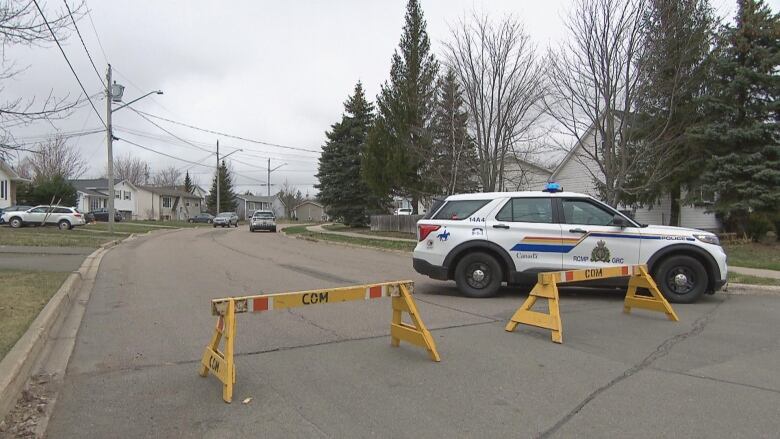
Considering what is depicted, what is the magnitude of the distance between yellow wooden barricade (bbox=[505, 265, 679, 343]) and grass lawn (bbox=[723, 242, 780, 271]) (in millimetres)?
7855

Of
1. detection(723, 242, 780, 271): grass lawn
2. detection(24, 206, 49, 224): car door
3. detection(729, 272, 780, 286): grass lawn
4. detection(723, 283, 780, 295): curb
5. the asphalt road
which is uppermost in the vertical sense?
detection(24, 206, 49, 224): car door

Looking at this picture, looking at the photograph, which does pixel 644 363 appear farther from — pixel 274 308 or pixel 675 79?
pixel 675 79

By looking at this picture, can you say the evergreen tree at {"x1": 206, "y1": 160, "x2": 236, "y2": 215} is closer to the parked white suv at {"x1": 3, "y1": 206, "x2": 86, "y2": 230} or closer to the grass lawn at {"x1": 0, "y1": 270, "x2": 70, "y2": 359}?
the parked white suv at {"x1": 3, "y1": 206, "x2": 86, "y2": 230}

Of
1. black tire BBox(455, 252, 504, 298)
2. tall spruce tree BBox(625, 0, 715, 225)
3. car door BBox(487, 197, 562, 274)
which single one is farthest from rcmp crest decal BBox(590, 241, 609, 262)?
tall spruce tree BBox(625, 0, 715, 225)

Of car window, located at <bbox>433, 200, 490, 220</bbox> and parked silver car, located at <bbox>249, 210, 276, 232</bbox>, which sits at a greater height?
car window, located at <bbox>433, 200, 490, 220</bbox>

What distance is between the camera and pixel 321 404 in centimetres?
435

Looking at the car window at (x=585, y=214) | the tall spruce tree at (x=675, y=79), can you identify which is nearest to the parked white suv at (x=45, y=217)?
the tall spruce tree at (x=675, y=79)

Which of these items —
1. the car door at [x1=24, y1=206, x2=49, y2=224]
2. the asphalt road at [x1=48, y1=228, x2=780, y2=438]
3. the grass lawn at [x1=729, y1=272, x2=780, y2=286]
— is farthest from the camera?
the car door at [x1=24, y1=206, x2=49, y2=224]

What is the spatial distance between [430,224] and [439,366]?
450cm

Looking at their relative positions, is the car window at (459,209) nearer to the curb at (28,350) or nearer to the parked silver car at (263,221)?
the curb at (28,350)

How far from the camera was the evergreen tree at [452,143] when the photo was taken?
74.4 feet

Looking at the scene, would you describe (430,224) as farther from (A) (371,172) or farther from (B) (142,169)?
(B) (142,169)

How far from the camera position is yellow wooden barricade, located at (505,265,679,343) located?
255 inches

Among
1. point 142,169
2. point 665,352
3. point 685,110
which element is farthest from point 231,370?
point 142,169
